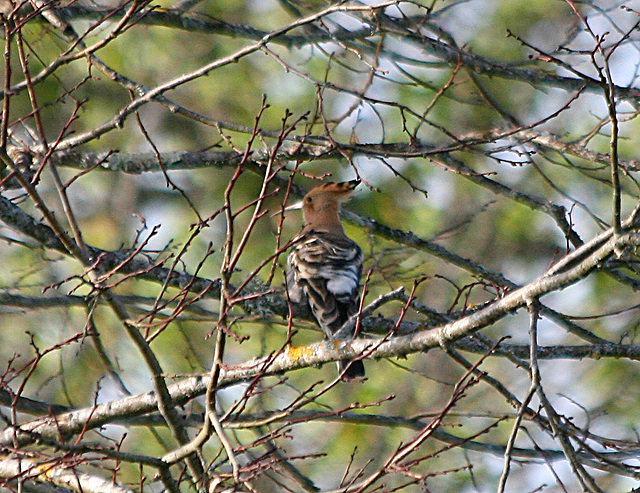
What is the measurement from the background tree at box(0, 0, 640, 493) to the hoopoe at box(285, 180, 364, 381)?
0.58 feet

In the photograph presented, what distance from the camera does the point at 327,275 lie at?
554 cm

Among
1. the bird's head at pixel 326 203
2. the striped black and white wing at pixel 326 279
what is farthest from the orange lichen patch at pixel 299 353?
the bird's head at pixel 326 203

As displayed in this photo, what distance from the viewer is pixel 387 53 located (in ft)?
17.3

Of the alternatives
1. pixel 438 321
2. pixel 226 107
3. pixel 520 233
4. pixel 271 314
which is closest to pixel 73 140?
pixel 271 314

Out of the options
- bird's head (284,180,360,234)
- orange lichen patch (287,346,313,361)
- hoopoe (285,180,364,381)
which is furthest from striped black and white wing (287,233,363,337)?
orange lichen patch (287,346,313,361)

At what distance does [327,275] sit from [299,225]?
2116mm

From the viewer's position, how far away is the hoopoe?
5.23 meters

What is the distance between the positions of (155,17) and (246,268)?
331cm

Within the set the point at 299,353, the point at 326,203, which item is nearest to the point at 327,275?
the point at 326,203

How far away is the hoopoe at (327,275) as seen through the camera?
5.23m

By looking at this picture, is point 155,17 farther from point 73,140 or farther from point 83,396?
point 83,396

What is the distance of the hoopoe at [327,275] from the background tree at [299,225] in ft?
0.58

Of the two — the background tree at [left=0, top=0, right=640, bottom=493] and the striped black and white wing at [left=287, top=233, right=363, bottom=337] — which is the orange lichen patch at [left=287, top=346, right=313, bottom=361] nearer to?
the background tree at [left=0, top=0, right=640, bottom=493]

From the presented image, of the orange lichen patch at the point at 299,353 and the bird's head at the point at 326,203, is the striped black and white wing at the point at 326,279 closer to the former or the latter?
the bird's head at the point at 326,203
